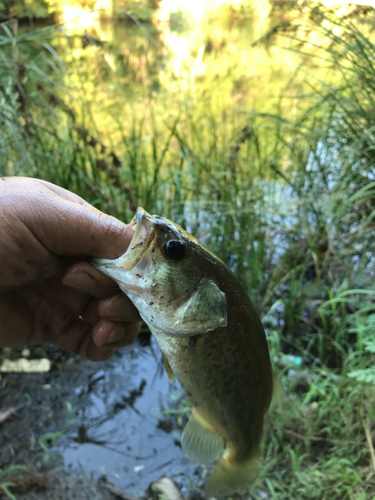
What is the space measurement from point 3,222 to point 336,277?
2.03 metres

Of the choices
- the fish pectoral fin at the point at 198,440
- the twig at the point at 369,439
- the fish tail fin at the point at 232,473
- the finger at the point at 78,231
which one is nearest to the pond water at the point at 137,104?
the fish tail fin at the point at 232,473

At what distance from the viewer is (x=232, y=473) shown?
1237 millimetres

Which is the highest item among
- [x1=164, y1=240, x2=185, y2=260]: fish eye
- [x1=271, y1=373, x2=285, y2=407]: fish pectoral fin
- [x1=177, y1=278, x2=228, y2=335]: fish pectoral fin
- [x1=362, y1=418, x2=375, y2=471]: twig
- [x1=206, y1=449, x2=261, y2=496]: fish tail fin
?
[x1=164, y1=240, x2=185, y2=260]: fish eye

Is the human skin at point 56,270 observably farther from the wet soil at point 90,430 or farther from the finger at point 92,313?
the wet soil at point 90,430

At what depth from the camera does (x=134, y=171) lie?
99.0 inches

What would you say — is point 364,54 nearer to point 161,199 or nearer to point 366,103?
point 366,103

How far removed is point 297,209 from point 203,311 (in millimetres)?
1801

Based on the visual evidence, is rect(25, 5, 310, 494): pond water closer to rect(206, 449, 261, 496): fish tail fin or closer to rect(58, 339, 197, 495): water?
rect(58, 339, 197, 495): water

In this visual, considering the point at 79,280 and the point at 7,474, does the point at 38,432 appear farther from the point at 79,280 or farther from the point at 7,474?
the point at 79,280

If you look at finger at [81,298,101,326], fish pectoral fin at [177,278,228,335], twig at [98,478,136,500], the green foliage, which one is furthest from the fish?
the green foliage

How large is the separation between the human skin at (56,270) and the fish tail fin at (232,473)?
575 millimetres

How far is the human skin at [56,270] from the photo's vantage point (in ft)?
3.10

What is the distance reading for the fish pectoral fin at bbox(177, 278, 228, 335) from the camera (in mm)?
921

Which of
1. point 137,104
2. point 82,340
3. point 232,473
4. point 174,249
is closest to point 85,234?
point 174,249
